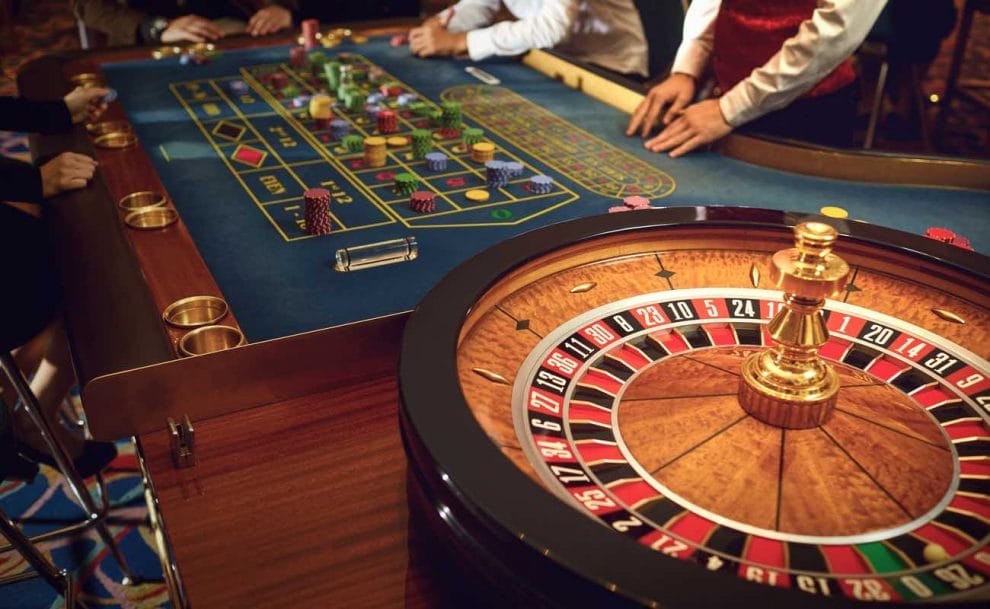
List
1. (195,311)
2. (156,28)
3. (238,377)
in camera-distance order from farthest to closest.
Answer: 1. (156,28)
2. (195,311)
3. (238,377)

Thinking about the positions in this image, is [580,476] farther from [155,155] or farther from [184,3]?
[184,3]

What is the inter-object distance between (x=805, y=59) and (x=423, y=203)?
1217mm

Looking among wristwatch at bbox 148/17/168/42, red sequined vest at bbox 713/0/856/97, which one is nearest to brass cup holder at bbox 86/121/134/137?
red sequined vest at bbox 713/0/856/97

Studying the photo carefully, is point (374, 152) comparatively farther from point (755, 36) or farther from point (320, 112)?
point (755, 36)

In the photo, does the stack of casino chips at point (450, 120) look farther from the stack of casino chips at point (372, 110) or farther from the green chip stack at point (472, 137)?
the stack of casino chips at point (372, 110)

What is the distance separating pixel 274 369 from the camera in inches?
52.7

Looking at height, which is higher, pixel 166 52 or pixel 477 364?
pixel 477 364

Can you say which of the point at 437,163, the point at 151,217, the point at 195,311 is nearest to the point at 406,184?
the point at 437,163

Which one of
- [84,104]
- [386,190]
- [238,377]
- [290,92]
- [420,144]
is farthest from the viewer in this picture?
[290,92]

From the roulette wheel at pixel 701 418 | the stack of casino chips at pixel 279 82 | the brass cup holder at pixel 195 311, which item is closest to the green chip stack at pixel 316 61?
the stack of casino chips at pixel 279 82

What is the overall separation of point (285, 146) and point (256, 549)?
1601mm

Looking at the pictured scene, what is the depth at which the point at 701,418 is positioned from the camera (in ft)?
3.51

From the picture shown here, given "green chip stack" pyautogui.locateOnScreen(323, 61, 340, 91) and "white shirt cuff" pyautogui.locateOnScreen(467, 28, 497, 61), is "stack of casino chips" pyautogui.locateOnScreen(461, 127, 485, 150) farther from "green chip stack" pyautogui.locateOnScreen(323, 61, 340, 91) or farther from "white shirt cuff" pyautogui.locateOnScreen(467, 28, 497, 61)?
"white shirt cuff" pyautogui.locateOnScreen(467, 28, 497, 61)

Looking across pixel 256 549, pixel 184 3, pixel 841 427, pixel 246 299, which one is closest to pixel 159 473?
pixel 256 549
